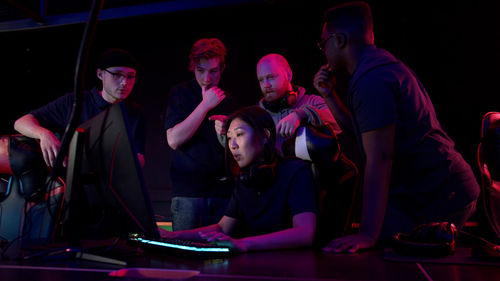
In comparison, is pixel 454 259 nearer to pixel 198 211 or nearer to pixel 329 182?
pixel 329 182

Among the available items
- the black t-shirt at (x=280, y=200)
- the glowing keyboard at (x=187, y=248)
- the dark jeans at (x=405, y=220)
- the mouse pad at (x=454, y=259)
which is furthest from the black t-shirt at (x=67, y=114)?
the mouse pad at (x=454, y=259)

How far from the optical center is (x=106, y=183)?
101 centimetres

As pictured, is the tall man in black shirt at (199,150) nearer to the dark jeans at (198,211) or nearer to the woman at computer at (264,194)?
the dark jeans at (198,211)

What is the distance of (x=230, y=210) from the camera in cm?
168

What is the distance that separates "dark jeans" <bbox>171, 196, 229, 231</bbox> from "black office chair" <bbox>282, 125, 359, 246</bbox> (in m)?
0.85

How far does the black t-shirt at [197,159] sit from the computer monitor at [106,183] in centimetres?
116

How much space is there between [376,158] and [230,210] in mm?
687

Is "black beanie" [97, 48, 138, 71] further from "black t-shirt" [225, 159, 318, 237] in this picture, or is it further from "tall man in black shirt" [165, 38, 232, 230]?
"black t-shirt" [225, 159, 318, 237]

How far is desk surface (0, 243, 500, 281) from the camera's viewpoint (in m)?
0.78

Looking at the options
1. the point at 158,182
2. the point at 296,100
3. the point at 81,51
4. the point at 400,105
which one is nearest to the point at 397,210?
the point at 400,105

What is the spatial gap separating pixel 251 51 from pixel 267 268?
3.53 meters

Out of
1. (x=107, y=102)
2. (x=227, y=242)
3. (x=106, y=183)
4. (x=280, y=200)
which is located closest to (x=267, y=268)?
(x=227, y=242)

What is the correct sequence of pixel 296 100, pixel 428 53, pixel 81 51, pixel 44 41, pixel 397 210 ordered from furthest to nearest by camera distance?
1. pixel 44 41
2. pixel 428 53
3. pixel 296 100
4. pixel 397 210
5. pixel 81 51

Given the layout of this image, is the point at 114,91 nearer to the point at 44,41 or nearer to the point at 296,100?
the point at 296,100
